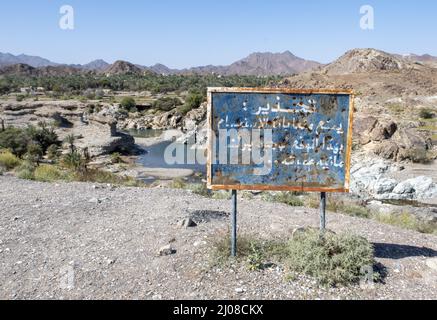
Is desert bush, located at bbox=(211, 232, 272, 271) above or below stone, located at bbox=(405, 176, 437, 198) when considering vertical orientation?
above

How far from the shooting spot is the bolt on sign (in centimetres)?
571

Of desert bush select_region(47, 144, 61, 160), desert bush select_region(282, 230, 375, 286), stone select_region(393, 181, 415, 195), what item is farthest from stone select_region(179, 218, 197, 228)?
desert bush select_region(47, 144, 61, 160)

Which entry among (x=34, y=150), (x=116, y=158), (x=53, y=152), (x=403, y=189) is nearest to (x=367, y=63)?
(x=116, y=158)

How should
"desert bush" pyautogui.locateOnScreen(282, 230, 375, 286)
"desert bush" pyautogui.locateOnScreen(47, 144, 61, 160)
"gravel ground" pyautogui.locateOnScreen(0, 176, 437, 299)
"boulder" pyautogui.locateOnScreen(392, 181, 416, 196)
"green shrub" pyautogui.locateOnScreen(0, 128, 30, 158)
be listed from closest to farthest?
"gravel ground" pyautogui.locateOnScreen(0, 176, 437, 299) < "desert bush" pyautogui.locateOnScreen(282, 230, 375, 286) < "boulder" pyautogui.locateOnScreen(392, 181, 416, 196) < "green shrub" pyautogui.locateOnScreen(0, 128, 30, 158) < "desert bush" pyautogui.locateOnScreen(47, 144, 61, 160)

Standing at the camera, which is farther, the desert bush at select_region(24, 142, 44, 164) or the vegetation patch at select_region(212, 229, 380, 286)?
the desert bush at select_region(24, 142, 44, 164)

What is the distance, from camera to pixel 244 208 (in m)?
9.02

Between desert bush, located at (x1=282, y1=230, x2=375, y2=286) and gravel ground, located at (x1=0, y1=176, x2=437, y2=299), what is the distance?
160mm

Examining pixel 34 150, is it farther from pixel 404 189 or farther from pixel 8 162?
pixel 404 189

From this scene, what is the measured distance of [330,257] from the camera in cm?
561

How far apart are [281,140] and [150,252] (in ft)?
8.32

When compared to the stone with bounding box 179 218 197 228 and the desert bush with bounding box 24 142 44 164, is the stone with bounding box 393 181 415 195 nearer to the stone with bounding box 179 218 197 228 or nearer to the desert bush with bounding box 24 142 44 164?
the stone with bounding box 179 218 197 228

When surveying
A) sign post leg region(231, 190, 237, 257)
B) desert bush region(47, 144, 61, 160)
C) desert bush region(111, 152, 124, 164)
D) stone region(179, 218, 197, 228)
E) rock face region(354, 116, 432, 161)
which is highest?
sign post leg region(231, 190, 237, 257)

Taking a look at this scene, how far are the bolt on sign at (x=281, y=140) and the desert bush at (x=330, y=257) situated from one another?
0.72 metres
